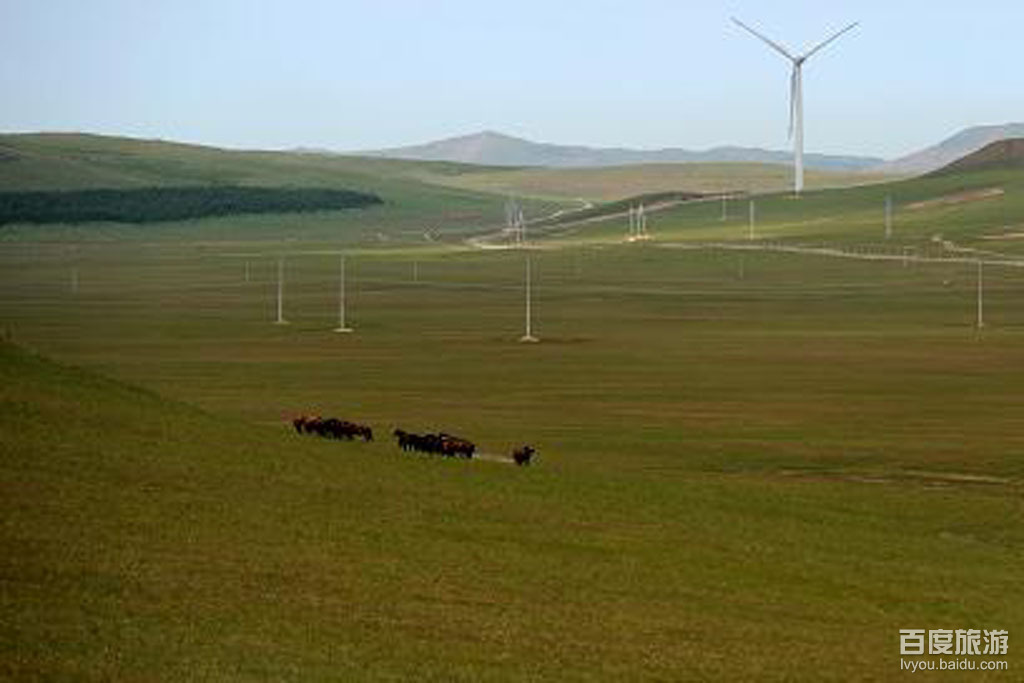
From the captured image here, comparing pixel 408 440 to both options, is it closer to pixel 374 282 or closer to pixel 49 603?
pixel 49 603

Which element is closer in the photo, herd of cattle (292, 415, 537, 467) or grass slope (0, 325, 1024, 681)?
grass slope (0, 325, 1024, 681)

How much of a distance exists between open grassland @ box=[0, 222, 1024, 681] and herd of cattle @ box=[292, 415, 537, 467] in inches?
53.5

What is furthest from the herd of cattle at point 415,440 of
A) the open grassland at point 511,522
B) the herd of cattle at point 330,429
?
the open grassland at point 511,522

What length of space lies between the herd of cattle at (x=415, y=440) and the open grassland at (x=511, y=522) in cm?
136

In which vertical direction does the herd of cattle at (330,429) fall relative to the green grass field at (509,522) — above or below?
above

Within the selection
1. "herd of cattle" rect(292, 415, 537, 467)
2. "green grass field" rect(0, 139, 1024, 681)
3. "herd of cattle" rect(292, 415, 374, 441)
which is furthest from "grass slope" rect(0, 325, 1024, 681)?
A: "herd of cattle" rect(292, 415, 374, 441)

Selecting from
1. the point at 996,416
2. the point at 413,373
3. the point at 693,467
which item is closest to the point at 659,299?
the point at 413,373

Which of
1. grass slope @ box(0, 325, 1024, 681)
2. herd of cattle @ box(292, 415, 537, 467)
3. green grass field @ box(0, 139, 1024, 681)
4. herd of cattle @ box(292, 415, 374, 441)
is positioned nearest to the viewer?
grass slope @ box(0, 325, 1024, 681)

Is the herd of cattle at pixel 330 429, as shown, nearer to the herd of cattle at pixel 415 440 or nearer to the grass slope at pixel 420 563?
the herd of cattle at pixel 415 440

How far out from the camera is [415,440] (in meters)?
46.3

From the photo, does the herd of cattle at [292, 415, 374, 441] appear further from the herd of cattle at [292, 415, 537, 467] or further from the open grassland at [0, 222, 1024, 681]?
the open grassland at [0, 222, 1024, 681]

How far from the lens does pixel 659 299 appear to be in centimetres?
14525

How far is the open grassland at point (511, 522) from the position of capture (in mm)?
25844

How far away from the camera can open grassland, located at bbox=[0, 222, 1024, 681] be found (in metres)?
25.8
